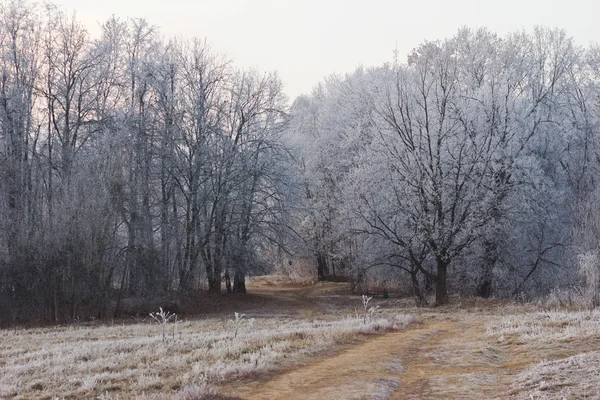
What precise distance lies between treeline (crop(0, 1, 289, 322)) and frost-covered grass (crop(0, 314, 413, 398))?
337 inches

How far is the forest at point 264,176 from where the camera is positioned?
78.4 ft

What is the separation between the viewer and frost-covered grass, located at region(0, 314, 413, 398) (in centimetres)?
873

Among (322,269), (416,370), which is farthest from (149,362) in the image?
(322,269)

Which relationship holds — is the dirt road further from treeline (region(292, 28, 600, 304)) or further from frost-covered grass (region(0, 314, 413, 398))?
treeline (region(292, 28, 600, 304))

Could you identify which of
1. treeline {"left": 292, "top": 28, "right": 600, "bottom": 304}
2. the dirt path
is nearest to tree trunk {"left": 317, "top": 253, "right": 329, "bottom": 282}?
treeline {"left": 292, "top": 28, "right": 600, "bottom": 304}

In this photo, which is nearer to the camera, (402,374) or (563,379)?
(563,379)

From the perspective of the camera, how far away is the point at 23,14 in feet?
97.0

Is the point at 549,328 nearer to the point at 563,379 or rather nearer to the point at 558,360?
the point at 558,360

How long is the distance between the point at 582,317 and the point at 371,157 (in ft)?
47.9

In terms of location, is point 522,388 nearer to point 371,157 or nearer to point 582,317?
point 582,317

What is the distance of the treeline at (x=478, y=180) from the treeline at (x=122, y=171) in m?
6.31

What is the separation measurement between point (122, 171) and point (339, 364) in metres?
18.6

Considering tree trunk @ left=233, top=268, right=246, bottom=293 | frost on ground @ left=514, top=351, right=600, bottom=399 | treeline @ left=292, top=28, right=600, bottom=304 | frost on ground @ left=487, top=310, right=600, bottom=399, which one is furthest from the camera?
tree trunk @ left=233, top=268, right=246, bottom=293

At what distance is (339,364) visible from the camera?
10.2 metres
